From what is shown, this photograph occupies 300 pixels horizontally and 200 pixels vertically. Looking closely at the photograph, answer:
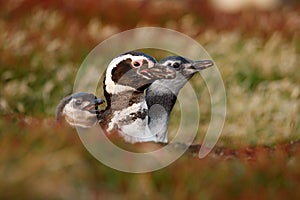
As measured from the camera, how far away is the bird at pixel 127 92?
736cm

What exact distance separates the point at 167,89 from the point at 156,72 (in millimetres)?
854

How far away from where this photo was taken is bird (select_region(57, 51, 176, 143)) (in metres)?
7.36

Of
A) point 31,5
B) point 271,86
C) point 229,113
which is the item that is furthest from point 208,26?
point 229,113

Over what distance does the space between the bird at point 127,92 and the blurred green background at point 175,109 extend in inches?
18.9

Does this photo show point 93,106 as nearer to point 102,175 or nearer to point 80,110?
point 80,110

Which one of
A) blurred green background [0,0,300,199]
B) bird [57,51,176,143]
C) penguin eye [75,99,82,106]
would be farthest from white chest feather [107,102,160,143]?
blurred green background [0,0,300,199]

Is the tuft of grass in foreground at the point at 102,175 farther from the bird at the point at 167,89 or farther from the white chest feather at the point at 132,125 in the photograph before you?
the bird at the point at 167,89

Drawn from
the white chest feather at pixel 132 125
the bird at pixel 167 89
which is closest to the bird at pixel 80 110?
the white chest feather at pixel 132 125

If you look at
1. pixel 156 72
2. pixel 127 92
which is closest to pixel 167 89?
pixel 156 72

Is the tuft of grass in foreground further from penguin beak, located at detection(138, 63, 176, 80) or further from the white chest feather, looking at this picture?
penguin beak, located at detection(138, 63, 176, 80)

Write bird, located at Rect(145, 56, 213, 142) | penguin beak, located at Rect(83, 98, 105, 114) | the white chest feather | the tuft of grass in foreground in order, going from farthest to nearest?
bird, located at Rect(145, 56, 213, 142)
penguin beak, located at Rect(83, 98, 105, 114)
the white chest feather
the tuft of grass in foreground

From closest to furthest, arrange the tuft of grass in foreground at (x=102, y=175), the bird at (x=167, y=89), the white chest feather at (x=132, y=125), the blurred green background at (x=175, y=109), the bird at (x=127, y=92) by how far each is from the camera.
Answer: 1. the tuft of grass in foreground at (x=102, y=175)
2. the blurred green background at (x=175, y=109)
3. the white chest feather at (x=132, y=125)
4. the bird at (x=127, y=92)
5. the bird at (x=167, y=89)

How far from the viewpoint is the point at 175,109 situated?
1072 cm

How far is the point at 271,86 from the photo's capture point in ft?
37.3
